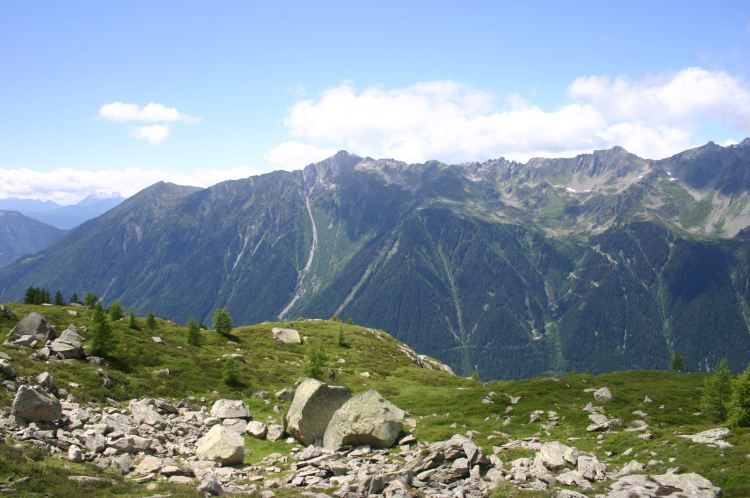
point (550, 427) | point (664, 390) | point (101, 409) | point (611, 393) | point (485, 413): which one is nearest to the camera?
point (101, 409)

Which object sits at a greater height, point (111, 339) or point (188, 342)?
point (111, 339)

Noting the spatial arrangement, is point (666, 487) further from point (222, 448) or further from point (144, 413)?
point (144, 413)

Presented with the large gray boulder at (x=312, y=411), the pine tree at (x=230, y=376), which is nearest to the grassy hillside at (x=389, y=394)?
the pine tree at (x=230, y=376)

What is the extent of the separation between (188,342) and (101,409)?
144ft

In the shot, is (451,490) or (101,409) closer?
(451,490)

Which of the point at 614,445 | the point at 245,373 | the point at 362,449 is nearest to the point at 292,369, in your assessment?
the point at 245,373

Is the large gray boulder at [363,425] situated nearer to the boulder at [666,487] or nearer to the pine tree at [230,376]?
the boulder at [666,487]

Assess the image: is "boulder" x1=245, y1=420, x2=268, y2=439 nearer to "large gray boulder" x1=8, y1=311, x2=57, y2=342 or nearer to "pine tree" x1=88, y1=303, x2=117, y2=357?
"pine tree" x1=88, y1=303, x2=117, y2=357

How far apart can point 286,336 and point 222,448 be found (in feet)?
250

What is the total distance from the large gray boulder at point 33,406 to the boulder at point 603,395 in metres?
64.8

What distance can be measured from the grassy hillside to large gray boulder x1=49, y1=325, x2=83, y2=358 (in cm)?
223

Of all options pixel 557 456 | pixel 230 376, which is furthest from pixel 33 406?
pixel 557 456

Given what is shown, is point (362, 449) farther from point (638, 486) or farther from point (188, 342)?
point (188, 342)

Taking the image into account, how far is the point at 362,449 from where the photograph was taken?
137 feet
